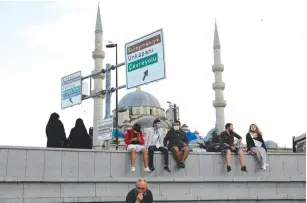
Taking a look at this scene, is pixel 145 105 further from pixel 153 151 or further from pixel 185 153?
pixel 153 151

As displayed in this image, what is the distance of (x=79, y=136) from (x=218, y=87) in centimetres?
4938

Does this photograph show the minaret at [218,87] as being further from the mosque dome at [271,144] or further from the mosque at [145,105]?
the mosque dome at [271,144]

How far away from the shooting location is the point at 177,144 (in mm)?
11602

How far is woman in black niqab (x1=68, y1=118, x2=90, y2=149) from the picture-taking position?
12016 mm

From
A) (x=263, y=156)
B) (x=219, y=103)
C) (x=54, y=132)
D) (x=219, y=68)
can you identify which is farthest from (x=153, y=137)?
(x=219, y=103)

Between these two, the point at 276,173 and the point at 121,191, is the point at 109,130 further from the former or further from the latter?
the point at 276,173

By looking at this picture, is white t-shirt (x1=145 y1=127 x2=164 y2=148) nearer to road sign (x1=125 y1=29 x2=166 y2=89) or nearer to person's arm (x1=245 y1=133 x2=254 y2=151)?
person's arm (x1=245 y1=133 x2=254 y2=151)

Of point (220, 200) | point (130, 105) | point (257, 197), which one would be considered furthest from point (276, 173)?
point (130, 105)

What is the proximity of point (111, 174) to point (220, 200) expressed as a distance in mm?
2842

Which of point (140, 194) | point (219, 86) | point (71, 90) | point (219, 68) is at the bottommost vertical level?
point (140, 194)

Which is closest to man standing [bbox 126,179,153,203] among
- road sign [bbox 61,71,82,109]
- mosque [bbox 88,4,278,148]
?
road sign [bbox 61,71,82,109]

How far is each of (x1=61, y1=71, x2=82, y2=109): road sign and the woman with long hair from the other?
32.6 feet

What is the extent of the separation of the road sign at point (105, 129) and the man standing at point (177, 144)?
154 inches

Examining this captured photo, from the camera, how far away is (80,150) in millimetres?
11039
